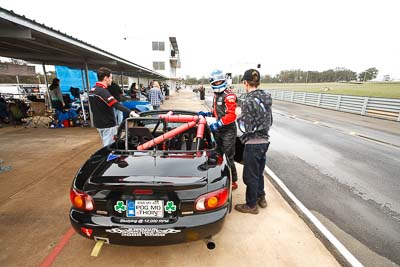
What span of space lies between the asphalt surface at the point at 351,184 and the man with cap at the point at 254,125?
1.14 meters

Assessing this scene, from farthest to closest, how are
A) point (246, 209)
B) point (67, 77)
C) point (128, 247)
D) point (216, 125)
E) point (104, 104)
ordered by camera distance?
point (67, 77), point (104, 104), point (216, 125), point (246, 209), point (128, 247)

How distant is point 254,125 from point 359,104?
15.3 m

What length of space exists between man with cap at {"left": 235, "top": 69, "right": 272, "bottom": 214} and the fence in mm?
12922

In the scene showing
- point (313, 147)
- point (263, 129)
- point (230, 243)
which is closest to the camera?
point (230, 243)

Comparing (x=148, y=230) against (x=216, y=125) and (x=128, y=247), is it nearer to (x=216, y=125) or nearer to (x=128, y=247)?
(x=128, y=247)

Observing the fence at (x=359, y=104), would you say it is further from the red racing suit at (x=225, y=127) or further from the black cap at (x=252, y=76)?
the black cap at (x=252, y=76)

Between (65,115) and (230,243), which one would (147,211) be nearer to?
(230,243)

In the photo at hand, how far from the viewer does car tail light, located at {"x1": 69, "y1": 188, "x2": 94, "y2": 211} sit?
1761mm

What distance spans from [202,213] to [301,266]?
1.17 m

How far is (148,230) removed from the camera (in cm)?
169

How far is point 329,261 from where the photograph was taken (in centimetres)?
207

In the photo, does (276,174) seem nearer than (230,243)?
No

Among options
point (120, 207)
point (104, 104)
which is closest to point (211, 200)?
point (120, 207)

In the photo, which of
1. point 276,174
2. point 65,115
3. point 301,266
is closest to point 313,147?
point 276,174
